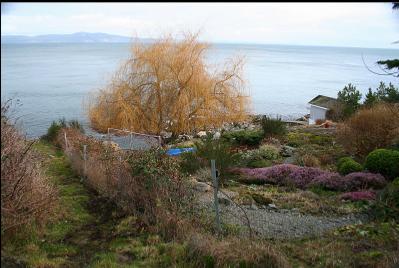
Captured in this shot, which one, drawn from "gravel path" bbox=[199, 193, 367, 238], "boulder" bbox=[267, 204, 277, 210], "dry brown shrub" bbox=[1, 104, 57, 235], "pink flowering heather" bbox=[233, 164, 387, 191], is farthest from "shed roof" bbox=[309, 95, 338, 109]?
"dry brown shrub" bbox=[1, 104, 57, 235]

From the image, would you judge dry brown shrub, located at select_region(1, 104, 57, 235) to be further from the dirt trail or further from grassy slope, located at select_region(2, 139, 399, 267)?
the dirt trail

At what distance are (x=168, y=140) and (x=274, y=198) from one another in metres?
14.6

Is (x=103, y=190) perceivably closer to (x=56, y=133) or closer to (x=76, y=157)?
(x=76, y=157)

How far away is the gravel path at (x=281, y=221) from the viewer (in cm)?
877

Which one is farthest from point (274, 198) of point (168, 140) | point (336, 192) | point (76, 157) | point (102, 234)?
point (168, 140)

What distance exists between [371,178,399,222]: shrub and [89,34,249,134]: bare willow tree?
16.3 meters

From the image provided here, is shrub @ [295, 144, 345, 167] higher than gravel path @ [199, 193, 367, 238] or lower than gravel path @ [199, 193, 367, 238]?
lower

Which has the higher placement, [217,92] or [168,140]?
[217,92]

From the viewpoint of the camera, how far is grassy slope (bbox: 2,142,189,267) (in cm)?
655

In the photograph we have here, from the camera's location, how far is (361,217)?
1001cm

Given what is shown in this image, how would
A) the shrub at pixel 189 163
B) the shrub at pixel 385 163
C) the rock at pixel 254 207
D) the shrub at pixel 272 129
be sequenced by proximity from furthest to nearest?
1. the shrub at pixel 272 129
2. the shrub at pixel 189 163
3. the shrub at pixel 385 163
4. the rock at pixel 254 207

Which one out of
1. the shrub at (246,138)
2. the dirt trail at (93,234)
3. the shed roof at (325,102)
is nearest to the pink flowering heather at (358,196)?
the dirt trail at (93,234)

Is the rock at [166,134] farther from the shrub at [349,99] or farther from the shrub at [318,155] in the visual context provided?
the shrub at [349,99]

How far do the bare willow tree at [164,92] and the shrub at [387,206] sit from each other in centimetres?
1633
